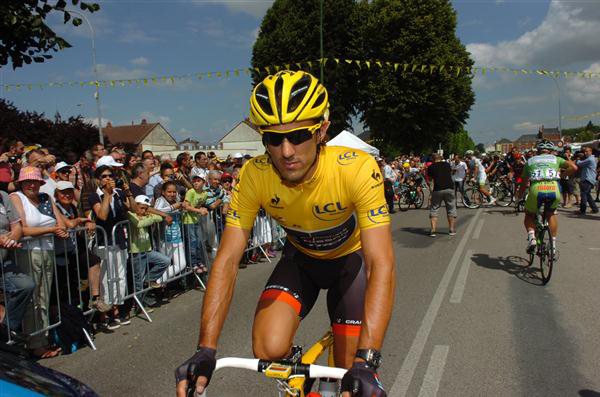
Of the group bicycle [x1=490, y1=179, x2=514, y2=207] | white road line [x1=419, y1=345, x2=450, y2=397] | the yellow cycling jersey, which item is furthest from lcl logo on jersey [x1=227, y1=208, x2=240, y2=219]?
bicycle [x1=490, y1=179, x2=514, y2=207]

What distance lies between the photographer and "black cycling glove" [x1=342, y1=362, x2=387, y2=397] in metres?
1.63

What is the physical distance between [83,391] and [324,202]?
56.2 inches

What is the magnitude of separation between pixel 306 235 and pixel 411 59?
30911mm

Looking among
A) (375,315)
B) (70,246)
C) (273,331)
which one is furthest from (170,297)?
(375,315)

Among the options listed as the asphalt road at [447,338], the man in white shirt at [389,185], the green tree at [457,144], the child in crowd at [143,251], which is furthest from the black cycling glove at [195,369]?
the green tree at [457,144]

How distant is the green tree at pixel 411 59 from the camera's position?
1208 inches

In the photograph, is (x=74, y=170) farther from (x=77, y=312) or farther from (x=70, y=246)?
(x=77, y=312)

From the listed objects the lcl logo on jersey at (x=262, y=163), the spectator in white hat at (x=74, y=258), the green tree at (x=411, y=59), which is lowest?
the spectator in white hat at (x=74, y=258)

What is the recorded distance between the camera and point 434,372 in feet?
13.4

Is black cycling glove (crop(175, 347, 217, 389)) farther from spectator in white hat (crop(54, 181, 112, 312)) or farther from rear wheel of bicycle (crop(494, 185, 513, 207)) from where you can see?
rear wheel of bicycle (crop(494, 185, 513, 207))

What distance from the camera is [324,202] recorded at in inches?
98.5

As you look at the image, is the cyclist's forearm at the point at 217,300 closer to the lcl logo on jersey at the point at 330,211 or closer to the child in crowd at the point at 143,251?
the lcl logo on jersey at the point at 330,211

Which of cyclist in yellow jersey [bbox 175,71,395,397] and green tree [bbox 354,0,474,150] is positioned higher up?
green tree [bbox 354,0,474,150]

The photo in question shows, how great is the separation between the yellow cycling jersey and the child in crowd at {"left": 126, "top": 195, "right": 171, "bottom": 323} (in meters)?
4.11
